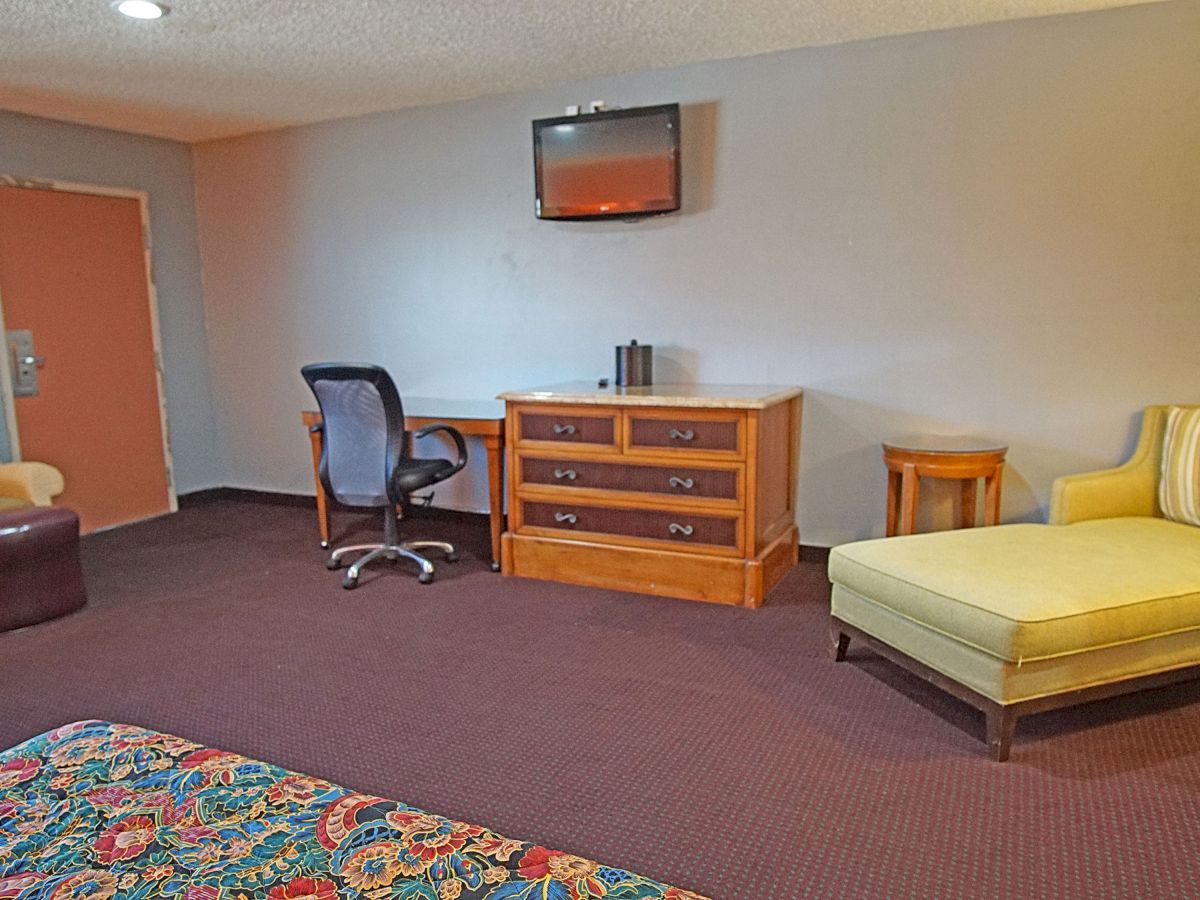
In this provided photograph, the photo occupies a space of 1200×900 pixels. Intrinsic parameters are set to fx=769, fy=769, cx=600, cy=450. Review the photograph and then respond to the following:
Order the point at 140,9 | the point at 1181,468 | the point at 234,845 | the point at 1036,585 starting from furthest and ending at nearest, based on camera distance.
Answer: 1. the point at 140,9
2. the point at 1181,468
3. the point at 1036,585
4. the point at 234,845

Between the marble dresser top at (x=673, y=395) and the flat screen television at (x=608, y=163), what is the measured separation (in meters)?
0.91

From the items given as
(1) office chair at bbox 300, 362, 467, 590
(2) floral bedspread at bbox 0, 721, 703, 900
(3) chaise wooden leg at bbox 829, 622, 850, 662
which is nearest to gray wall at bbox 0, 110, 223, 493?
(1) office chair at bbox 300, 362, 467, 590

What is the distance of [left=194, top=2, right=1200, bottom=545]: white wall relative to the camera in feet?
10.0

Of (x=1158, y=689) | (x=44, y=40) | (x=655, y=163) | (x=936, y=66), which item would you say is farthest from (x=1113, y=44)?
(x=44, y=40)

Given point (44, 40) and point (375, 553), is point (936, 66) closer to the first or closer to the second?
point (375, 553)

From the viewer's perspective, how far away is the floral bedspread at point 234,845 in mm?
1069

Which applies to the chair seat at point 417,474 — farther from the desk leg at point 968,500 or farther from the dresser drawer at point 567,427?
the desk leg at point 968,500

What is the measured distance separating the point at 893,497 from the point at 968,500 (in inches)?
13.8

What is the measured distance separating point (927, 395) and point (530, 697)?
222cm

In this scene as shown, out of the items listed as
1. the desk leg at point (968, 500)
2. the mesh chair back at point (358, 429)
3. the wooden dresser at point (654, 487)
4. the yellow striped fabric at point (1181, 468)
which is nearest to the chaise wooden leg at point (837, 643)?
the wooden dresser at point (654, 487)

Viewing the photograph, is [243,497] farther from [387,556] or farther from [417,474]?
[417,474]

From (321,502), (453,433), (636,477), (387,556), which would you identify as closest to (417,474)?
(453,433)

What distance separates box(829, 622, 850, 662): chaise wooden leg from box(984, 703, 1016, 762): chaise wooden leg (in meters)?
0.64

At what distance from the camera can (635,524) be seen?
334 cm
